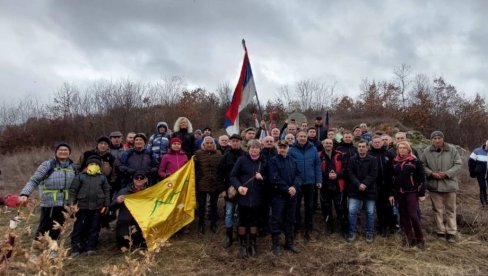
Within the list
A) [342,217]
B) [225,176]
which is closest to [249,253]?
[225,176]

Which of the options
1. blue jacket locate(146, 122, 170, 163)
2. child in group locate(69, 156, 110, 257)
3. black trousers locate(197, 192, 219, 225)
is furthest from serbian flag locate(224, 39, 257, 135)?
child in group locate(69, 156, 110, 257)

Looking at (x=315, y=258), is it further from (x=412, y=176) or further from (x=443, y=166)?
(x=443, y=166)

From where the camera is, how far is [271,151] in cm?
643

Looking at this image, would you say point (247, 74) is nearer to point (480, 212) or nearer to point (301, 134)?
point (301, 134)

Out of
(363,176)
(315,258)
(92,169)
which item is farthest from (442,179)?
(92,169)

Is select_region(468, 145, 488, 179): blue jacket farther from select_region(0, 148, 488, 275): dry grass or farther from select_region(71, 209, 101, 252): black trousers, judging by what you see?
select_region(71, 209, 101, 252): black trousers

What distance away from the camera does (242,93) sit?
29.7ft

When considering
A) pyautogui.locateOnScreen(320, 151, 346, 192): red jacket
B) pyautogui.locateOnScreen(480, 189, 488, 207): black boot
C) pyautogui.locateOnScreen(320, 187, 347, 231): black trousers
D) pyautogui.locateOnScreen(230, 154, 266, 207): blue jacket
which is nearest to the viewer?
pyautogui.locateOnScreen(230, 154, 266, 207): blue jacket

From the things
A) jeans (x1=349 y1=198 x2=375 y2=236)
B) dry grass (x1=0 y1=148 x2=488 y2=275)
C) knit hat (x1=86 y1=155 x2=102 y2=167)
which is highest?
knit hat (x1=86 y1=155 x2=102 y2=167)

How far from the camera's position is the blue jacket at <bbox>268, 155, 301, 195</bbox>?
19.6ft

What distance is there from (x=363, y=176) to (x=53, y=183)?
5431mm

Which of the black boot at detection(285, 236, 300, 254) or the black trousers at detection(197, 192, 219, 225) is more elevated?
the black trousers at detection(197, 192, 219, 225)

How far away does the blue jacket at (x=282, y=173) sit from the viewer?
5977 mm

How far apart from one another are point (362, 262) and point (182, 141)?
431 centimetres
